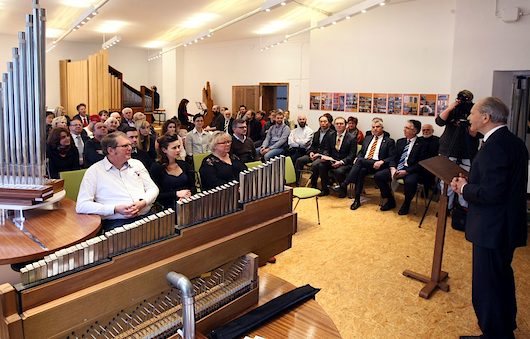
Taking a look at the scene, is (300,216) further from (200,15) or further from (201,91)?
(201,91)

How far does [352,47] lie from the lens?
820 cm

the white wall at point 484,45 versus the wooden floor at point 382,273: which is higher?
the white wall at point 484,45

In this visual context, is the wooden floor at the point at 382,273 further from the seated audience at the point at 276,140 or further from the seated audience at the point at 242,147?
the seated audience at the point at 276,140

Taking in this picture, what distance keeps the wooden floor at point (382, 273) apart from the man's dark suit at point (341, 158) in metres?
1.04

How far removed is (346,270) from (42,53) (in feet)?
10.1

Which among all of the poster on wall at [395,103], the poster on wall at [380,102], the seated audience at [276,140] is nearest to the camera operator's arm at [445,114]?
the poster on wall at [395,103]

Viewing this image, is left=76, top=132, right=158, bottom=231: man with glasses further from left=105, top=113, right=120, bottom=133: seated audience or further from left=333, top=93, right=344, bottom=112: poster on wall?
left=333, top=93, right=344, bottom=112: poster on wall

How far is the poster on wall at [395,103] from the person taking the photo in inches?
301

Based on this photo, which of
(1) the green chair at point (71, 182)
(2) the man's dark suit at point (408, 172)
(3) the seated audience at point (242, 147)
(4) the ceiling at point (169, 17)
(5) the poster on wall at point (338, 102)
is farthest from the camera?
A: (5) the poster on wall at point (338, 102)

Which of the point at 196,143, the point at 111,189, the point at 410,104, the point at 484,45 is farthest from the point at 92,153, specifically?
the point at 484,45

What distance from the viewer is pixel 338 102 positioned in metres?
8.54

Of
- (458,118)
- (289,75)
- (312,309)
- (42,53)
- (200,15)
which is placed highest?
(200,15)

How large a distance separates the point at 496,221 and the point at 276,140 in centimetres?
551

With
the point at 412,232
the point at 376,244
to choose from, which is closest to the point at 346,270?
the point at 376,244
